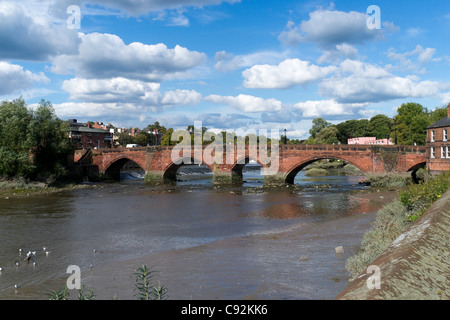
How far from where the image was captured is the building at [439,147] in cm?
4134

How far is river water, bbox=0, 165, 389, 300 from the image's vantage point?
12391 mm

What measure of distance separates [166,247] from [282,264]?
6.57 meters

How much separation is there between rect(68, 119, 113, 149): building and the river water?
6623 centimetres

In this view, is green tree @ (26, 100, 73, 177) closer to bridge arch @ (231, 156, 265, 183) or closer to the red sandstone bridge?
the red sandstone bridge

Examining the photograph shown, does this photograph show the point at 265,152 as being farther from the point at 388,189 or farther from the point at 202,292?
the point at 202,292

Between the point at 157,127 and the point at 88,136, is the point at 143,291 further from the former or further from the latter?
the point at 157,127

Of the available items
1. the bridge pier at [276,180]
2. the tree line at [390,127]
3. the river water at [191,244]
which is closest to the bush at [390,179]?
the river water at [191,244]

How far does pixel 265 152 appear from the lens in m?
52.7

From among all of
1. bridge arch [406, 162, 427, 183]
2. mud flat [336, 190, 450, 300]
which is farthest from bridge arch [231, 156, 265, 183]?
mud flat [336, 190, 450, 300]

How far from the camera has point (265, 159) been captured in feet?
173

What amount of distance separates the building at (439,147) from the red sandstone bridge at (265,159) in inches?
107

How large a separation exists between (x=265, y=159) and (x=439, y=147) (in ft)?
69.8

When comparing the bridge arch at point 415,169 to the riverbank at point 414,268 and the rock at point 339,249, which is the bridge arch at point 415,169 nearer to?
the rock at point 339,249

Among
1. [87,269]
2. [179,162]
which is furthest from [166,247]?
[179,162]
